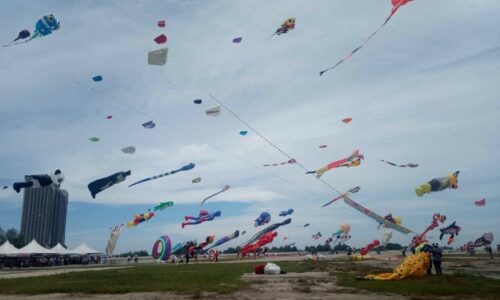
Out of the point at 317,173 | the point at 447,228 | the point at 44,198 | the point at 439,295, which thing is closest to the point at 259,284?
the point at 439,295

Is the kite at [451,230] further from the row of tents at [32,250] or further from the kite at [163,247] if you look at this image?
the row of tents at [32,250]

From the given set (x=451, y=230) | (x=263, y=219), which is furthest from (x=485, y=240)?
(x=263, y=219)

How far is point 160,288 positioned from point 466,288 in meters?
13.8

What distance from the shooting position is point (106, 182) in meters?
28.2

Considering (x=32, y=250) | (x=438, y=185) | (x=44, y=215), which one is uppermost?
(x=44, y=215)

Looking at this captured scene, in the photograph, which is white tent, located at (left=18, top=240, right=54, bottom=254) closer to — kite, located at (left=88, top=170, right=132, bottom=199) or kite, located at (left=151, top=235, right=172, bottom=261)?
kite, located at (left=151, top=235, right=172, bottom=261)

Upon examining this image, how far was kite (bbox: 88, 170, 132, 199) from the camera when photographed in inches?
1064

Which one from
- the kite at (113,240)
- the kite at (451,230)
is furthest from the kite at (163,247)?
the kite at (451,230)

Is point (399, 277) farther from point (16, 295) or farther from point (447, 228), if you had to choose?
point (447, 228)

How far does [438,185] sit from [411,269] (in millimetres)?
10498

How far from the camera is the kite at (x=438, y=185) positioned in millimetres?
30766

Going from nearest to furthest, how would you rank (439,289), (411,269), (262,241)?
(439,289), (411,269), (262,241)

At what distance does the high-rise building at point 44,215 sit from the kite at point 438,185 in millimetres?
88723

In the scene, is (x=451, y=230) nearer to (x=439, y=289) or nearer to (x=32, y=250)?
(x=439, y=289)
